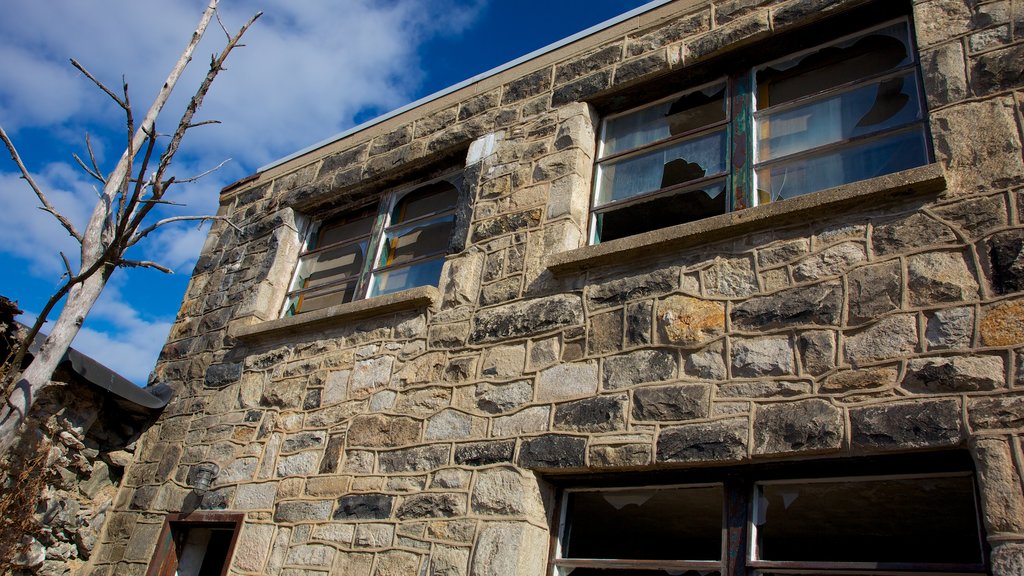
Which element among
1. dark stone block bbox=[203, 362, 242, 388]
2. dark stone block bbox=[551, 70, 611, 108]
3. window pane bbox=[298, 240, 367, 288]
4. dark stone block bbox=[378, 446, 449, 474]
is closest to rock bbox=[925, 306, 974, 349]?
dark stone block bbox=[378, 446, 449, 474]

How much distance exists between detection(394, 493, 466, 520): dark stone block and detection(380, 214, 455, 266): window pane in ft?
5.96

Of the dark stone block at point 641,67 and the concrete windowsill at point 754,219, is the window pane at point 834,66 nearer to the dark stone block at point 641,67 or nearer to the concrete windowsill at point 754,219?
the dark stone block at point 641,67

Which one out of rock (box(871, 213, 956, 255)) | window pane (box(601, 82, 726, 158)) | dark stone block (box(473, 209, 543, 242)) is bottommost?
rock (box(871, 213, 956, 255))

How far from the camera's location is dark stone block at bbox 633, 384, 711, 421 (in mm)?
3201

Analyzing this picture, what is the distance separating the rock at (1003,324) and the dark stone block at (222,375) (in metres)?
4.28

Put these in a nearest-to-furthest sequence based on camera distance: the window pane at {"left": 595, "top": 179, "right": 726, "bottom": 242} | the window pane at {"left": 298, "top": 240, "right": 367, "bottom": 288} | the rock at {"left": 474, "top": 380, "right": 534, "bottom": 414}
A: the rock at {"left": 474, "top": 380, "right": 534, "bottom": 414}
the window pane at {"left": 595, "top": 179, "right": 726, "bottom": 242}
the window pane at {"left": 298, "top": 240, "right": 367, "bottom": 288}

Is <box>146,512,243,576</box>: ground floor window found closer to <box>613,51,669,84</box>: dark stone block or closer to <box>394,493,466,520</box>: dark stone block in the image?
<box>394,493,466,520</box>: dark stone block

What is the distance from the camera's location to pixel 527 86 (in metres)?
5.02

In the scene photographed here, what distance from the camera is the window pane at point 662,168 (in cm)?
413

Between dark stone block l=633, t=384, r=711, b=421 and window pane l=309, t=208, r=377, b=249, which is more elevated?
window pane l=309, t=208, r=377, b=249

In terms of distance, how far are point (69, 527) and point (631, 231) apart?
4.04 m

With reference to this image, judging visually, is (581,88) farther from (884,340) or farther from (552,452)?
(884,340)

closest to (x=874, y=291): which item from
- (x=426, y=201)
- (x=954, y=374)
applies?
(x=954, y=374)

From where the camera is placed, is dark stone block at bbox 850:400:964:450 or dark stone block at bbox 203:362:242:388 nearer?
dark stone block at bbox 850:400:964:450
